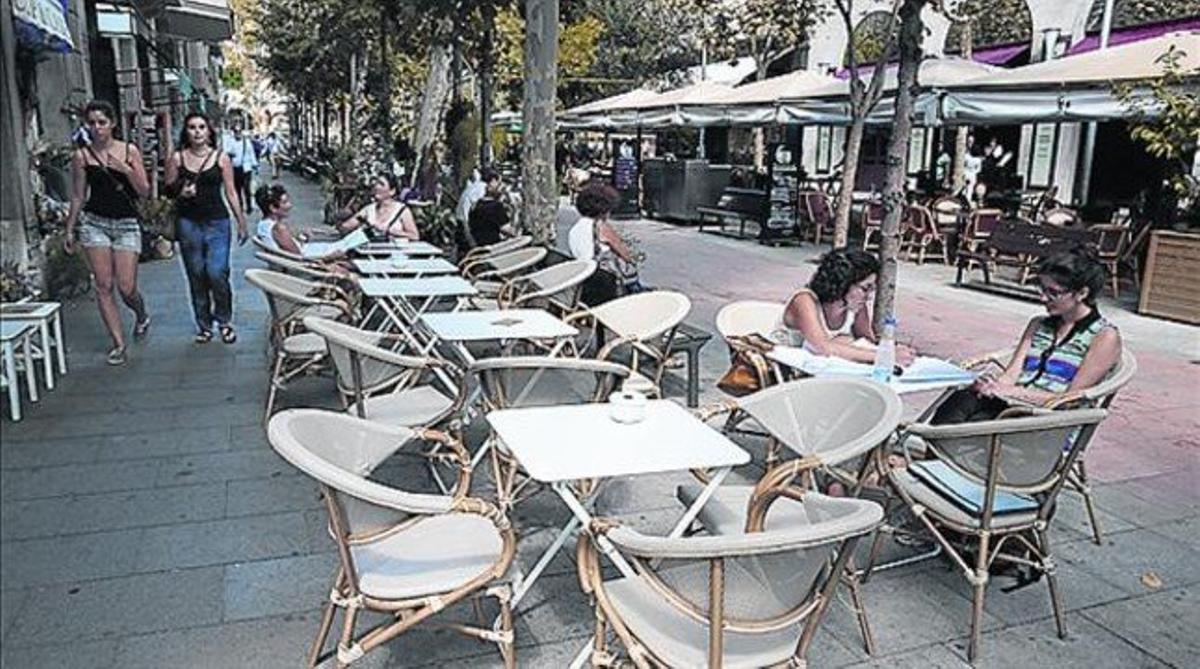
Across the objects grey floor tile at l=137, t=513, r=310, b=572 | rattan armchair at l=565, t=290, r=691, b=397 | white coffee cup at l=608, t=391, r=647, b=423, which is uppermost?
white coffee cup at l=608, t=391, r=647, b=423

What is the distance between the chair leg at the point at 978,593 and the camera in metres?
2.86

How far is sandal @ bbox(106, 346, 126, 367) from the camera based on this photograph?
609cm

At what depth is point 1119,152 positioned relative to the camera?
16359 mm

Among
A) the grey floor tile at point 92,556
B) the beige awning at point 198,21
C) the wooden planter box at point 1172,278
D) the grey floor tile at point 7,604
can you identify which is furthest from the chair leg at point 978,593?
the beige awning at point 198,21

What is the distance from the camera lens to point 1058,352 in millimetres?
3709

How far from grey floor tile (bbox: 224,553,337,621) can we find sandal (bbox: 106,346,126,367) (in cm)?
336

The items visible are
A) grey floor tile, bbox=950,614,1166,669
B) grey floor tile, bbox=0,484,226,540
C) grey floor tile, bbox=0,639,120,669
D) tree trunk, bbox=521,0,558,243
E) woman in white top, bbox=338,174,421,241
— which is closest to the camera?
Result: grey floor tile, bbox=0,639,120,669

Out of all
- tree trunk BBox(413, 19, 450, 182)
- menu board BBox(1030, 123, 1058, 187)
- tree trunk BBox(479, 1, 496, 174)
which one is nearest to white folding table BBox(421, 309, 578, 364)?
tree trunk BBox(479, 1, 496, 174)

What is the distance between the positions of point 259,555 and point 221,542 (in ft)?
0.70

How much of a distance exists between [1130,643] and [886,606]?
74 centimetres

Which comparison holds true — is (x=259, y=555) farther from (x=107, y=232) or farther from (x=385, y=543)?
(x=107, y=232)

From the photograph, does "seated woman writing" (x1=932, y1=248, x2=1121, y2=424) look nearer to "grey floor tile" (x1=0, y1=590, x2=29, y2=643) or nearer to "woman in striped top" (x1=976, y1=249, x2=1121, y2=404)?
"woman in striped top" (x1=976, y1=249, x2=1121, y2=404)

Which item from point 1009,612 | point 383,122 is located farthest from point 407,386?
point 383,122

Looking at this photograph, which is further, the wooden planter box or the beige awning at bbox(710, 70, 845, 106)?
the beige awning at bbox(710, 70, 845, 106)
